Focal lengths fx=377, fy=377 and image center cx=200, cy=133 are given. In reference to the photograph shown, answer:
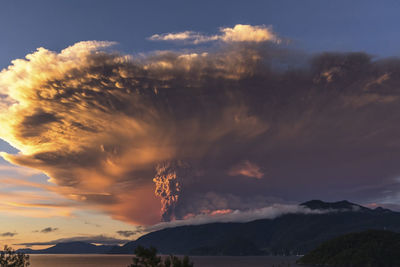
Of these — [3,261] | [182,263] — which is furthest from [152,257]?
[3,261]

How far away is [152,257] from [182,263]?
7.12m

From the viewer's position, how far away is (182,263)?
7838 cm

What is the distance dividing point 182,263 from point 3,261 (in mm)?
62039

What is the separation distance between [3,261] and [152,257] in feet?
181

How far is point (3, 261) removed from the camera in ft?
357

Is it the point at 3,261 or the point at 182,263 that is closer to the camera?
the point at 182,263

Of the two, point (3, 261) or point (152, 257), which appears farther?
point (3, 261)

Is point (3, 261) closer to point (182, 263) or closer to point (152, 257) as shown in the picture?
point (152, 257)
